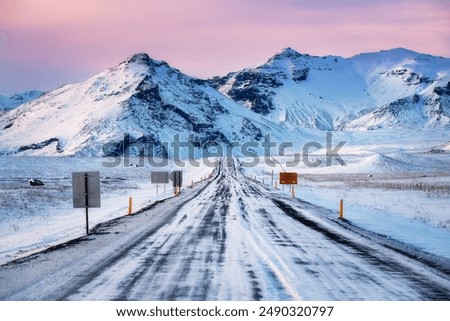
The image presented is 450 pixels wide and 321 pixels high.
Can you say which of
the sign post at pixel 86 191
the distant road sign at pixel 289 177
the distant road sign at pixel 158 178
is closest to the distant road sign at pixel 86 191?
the sign post at pixel 86 191

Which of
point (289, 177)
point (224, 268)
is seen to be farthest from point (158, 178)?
point (224, 268)

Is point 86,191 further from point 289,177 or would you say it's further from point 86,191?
point 289,177

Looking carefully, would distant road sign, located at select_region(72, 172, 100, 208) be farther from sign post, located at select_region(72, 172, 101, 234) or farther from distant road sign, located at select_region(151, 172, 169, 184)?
distant road sign, located at select_region(151, 172, 169, 184)

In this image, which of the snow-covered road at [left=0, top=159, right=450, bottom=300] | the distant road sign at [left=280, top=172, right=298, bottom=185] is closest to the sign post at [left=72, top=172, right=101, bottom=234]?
the snow-covered road at [left=0, top=159, right=450, bottom=300]

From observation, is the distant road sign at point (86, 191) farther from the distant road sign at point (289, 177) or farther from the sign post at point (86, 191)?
the distant road sign at point (289, 177)

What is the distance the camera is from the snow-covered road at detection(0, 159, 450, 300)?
9945mm

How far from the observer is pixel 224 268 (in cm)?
1216

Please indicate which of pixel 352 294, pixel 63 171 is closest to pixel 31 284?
pixel 352 294

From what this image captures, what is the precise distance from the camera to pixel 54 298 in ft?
31.6

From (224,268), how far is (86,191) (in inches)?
321

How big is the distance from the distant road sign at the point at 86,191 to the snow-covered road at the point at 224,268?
1.34 m
